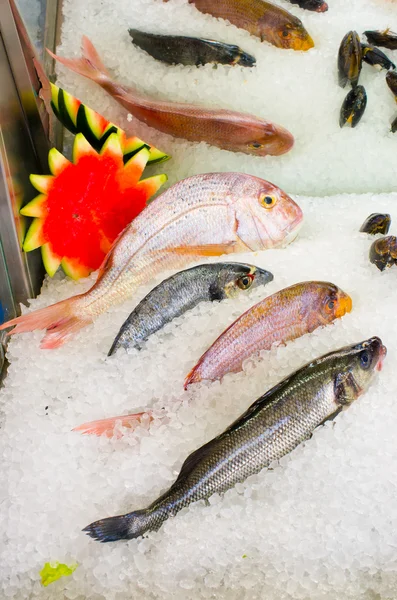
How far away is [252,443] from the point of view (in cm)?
106

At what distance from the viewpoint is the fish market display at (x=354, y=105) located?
1.86 metres

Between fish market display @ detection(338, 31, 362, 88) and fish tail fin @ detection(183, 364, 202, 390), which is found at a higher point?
fish market display @ detection(338, 31, 362, 88)

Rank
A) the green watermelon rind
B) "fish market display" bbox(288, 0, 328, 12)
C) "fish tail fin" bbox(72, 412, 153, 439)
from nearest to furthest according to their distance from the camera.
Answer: "fish tail fin" bbox(72, 412, 153, 439)
the green watermelon rind
"fish market display" bbox(288, 0, 328, 12)

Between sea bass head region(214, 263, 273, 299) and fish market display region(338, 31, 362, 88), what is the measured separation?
0.89 meters

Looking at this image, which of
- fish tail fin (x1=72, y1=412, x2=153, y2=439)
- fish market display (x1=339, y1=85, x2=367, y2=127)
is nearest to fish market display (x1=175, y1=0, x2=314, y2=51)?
fish market display (x1=339, y1=85, x2=367, y2=127)

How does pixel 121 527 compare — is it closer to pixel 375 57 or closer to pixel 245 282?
pixel 245 282

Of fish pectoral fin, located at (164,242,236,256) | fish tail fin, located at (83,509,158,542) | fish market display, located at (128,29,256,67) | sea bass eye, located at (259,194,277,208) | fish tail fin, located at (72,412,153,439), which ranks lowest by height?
fish tail fin, located at (83,509,158,542)

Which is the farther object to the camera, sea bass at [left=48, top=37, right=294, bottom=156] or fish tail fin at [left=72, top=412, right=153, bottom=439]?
sea bass at [left=48, top=37, right=294, bottom=156]

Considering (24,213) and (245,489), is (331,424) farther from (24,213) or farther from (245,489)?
(24,213)

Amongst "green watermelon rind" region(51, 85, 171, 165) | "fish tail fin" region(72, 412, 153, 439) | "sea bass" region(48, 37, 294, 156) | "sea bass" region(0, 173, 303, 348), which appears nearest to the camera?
"fish tail fin" region(72, 412, 153, 439)

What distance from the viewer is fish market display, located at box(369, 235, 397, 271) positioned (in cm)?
144

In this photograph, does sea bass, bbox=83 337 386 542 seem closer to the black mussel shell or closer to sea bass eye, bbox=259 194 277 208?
sea bass eye, bbox=259 194 277 208

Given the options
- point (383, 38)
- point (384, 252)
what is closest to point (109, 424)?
point (384, 252)

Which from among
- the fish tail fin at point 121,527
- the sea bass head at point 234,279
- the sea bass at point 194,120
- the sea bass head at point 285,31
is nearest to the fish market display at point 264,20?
the sea bass head at point 285,31
